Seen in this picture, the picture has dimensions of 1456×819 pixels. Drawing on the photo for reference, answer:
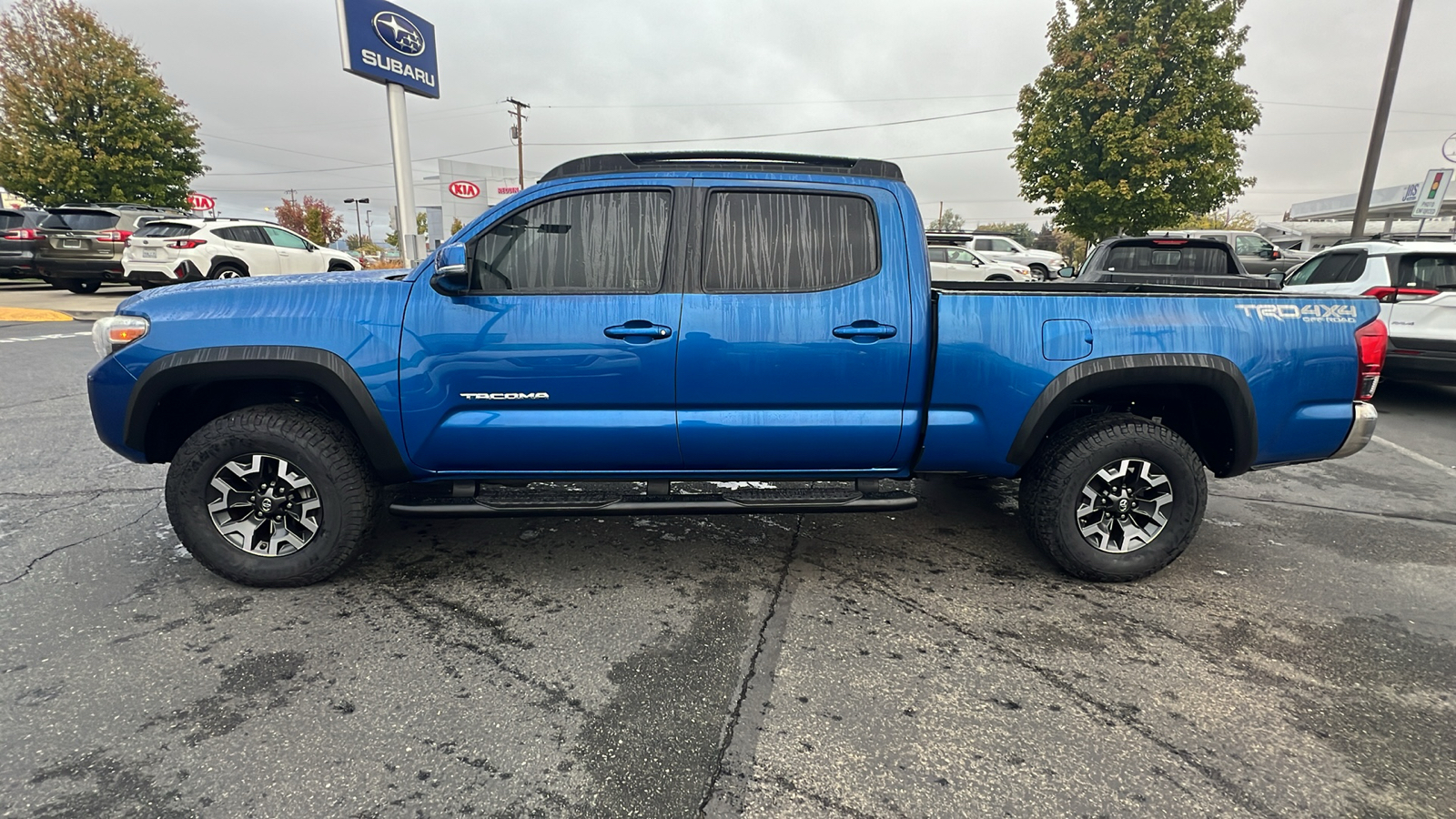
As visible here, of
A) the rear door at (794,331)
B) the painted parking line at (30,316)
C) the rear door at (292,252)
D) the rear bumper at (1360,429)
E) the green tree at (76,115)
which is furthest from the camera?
the green tree at (76,115)

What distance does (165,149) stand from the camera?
2234 cm

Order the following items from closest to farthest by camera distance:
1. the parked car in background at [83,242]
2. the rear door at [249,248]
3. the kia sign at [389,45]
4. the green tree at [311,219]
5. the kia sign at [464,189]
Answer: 1. the rear door at [249,248]
2. the kia sign at [389,45]
3. the parked car in background at [83,242]
4. the kia sign at [464,189]
5. the green tree at [311,219]

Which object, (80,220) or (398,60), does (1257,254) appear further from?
(80,220)

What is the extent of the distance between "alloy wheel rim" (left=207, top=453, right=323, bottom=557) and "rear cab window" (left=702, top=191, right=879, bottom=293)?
1997mm

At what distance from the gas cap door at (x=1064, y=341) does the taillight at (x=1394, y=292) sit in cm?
567

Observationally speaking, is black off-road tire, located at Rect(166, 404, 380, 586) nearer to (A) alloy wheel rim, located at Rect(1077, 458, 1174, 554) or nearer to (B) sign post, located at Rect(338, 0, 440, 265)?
(A) alloy wheel rim, located at Rect(1077, 458, 1174, 554)

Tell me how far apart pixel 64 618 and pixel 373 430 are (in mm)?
1387

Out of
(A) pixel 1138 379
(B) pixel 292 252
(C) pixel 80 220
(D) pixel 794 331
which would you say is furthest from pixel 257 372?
(C) pixel 80 220

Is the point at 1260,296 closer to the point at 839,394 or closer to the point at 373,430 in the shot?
the point at 839,394

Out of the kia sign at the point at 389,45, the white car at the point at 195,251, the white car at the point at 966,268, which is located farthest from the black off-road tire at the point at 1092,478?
the white car at the point at 966,268

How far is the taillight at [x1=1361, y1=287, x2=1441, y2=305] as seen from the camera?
20.7 feet

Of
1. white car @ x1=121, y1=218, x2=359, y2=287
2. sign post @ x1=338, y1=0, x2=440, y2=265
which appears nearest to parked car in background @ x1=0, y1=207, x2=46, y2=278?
white car @ x1=121, y1=218, x2=359, y2=287

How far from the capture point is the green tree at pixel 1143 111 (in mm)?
16000

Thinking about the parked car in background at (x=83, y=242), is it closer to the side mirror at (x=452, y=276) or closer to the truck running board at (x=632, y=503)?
the side mirror at (x=452, y=276)
